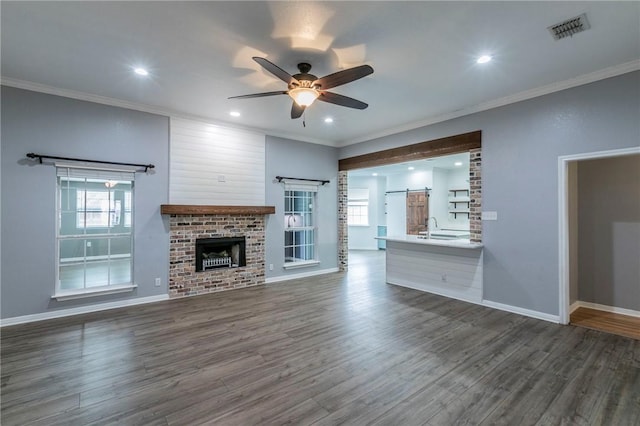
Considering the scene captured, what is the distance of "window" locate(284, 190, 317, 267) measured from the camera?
258 inches

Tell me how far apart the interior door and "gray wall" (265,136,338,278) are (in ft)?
12.8

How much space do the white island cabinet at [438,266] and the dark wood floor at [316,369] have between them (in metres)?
0.53

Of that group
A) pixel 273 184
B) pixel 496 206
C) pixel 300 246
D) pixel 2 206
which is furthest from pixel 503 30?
pixel 2 206

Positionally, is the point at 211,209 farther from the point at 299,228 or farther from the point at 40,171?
the point at 40,171

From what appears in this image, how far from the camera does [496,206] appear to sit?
445 centimetres

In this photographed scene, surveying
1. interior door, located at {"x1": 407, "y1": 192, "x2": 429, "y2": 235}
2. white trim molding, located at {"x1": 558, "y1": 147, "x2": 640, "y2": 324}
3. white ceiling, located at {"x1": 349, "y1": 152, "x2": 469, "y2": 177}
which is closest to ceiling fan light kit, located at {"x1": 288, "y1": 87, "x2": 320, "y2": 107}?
white trim molding, located at {"x1": 558, "y1": 147, "x2": 640, "y2": 324}

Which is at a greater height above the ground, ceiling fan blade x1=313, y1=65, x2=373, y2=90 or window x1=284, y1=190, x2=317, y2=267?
ceiling fan blade x1=313, y1=65, x2=373, y2=90

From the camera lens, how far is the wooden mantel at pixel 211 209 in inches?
191

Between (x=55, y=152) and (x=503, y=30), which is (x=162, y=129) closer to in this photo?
(x=55, y=152)

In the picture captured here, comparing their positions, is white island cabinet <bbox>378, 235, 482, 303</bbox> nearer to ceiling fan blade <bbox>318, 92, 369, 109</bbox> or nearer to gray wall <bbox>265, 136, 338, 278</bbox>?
gray wall <bbox>265, 136, 338, 278</bbox>

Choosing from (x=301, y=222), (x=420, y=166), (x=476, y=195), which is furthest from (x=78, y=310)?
(x=420, y=166)

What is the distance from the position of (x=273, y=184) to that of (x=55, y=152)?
134 inches

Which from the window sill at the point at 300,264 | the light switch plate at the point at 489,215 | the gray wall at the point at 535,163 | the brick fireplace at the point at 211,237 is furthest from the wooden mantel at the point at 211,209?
the gray wall at the point at 535,163

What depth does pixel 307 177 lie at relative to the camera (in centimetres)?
671
